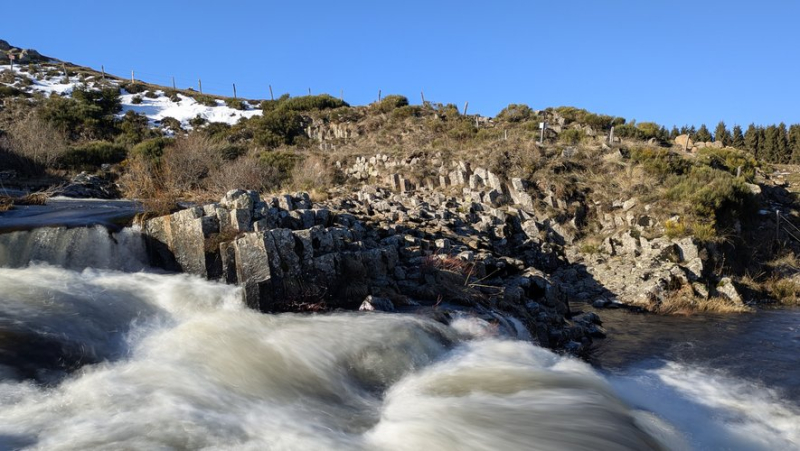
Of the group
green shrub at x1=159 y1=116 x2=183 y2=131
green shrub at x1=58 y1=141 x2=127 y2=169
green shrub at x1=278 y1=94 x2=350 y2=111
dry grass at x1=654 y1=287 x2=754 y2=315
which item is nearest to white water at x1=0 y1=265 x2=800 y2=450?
dry grass at x1=654 y1=287 x2=754 y2=315

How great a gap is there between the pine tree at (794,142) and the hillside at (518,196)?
55.1 feet

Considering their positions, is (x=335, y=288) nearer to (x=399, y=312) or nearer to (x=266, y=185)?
(x=399, y=312)

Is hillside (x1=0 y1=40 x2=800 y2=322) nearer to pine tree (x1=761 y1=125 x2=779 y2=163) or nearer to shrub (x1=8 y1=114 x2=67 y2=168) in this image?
shrub (x1=8 y1=114 x2=67 y2=168)

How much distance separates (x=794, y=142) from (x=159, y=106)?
58.8 metres

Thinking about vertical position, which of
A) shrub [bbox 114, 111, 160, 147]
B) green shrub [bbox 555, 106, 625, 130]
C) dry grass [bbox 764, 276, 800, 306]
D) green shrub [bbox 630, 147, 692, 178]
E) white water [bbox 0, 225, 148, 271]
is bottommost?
dry grass [bbox 764, 276, 800, 306]

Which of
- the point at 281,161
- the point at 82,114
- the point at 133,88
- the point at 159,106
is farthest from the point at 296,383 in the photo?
the point at 133,88

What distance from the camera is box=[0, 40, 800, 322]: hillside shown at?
12984mm

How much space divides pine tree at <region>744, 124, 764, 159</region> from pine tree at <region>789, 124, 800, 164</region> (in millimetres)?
2471

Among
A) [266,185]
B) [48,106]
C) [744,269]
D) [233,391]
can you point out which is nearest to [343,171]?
[266,185]

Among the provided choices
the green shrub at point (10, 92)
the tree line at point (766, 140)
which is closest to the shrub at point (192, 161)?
the green shrub at point (10, 92)

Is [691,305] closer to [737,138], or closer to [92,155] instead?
[92,155]

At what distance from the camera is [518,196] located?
1786cm

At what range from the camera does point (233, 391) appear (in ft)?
16.7

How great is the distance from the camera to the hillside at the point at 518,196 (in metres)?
13.0
